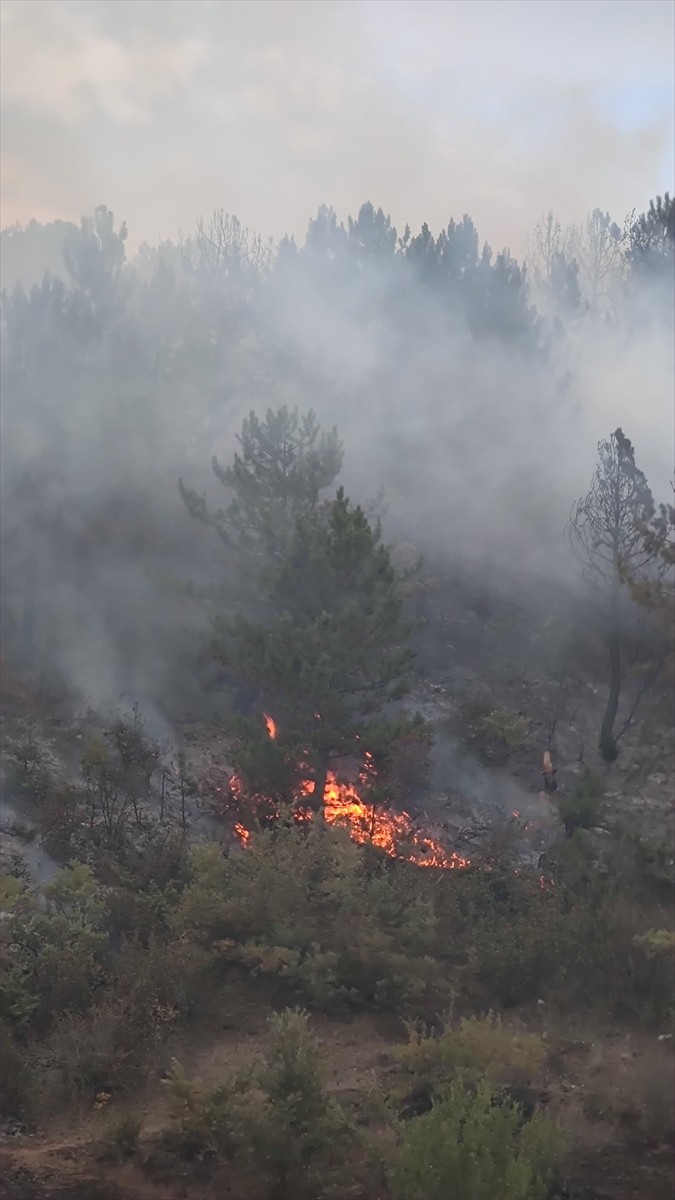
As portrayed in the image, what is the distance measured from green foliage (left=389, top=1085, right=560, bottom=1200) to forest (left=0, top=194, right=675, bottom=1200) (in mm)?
27

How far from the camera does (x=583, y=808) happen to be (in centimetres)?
1509

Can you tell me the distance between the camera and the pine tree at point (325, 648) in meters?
14.8

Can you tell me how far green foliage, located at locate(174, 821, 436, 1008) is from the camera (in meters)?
11.1

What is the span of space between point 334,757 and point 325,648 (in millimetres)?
2220

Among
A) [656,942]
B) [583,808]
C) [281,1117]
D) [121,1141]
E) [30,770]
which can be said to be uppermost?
[30,770]

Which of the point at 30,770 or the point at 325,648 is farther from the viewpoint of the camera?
the point at 30,770

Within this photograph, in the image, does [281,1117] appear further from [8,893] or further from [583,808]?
[583,808]

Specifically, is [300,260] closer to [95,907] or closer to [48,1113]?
[95,907]

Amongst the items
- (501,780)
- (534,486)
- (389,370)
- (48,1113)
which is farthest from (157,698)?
(389,370)

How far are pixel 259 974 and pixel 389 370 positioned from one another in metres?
29.3

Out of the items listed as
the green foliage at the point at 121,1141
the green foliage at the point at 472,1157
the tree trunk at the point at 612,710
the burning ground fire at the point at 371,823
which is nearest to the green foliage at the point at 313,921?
the burning ground fire at the point at 371,823

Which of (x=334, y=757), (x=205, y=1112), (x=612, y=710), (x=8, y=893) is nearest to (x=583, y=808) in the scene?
(x=334, y=757)

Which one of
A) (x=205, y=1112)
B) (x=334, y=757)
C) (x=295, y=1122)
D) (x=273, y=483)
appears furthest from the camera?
(x=273, y=483)

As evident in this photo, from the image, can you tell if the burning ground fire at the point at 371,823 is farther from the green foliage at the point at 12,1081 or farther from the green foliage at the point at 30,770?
the green foliage at the point at 12,1081
